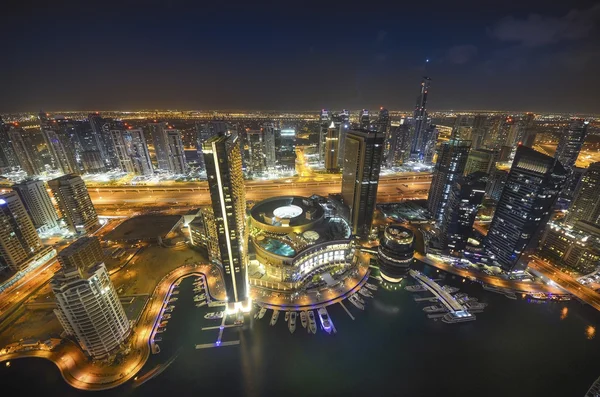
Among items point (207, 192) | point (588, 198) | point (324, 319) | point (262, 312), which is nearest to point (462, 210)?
point (588, 198)

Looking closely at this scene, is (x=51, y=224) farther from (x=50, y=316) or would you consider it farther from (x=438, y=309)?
(x=438, y=309)

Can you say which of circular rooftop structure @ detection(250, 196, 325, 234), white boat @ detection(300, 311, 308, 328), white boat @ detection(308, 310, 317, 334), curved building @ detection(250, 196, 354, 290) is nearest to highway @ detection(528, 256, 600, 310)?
curved building @ detection(250, 196, 354, 290)

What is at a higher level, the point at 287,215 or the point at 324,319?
the point at 287,215

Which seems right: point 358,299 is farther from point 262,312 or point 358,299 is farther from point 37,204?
A: point 37,204

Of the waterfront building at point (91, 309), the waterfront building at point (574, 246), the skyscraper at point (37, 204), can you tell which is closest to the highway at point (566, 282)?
the waterfront building at point (574, 246)

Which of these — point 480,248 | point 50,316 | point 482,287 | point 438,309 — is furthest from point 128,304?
point 480,248

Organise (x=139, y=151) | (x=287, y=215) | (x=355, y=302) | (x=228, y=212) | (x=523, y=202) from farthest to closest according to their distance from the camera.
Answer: (x=139, y=151), (x=287, y=215), (x=523, y=202), (x=355, y=302), (x=228, y=212)

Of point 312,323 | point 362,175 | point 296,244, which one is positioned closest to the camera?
point 312,323
